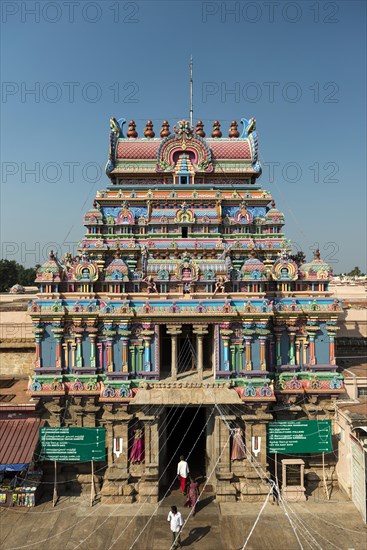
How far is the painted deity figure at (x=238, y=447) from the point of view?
16.2 m

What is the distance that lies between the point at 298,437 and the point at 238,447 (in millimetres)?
2598

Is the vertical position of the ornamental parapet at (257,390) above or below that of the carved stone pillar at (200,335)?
below

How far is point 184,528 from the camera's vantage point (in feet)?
46.6

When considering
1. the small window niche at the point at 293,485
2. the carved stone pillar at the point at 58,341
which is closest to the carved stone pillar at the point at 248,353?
the small window niche at the point at 293,485

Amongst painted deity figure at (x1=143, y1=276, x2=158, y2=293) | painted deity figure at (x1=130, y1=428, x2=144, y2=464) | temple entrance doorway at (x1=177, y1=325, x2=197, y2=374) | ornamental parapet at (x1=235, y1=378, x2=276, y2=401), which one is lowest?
painted deity figure at (x1=130, y1=428, x2=144, y2=464)

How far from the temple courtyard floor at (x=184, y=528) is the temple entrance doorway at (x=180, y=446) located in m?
1.34

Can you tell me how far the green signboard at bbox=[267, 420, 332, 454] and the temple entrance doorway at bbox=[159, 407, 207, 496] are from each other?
9.86 ft

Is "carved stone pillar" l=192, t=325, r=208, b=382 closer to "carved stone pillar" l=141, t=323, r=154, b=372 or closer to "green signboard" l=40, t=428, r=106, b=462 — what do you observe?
"carved stone pillar" l=141, t=323, r=154, b=372

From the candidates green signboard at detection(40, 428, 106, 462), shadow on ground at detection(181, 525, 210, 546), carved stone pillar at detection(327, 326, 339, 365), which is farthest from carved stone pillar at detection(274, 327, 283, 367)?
green signboard at detection(40, 428, 106, 462)

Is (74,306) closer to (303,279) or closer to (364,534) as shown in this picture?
(303,279)

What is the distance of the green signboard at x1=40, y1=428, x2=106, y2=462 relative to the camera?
1623 centimetres

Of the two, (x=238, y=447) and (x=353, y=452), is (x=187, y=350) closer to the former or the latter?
(x=238, y=447)

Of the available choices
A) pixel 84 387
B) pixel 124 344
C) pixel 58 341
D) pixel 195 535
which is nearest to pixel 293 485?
pixel 195 535

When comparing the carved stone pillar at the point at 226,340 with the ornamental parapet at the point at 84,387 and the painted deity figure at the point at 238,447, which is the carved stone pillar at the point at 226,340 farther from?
the ornamental parapet at the point at 84,387
